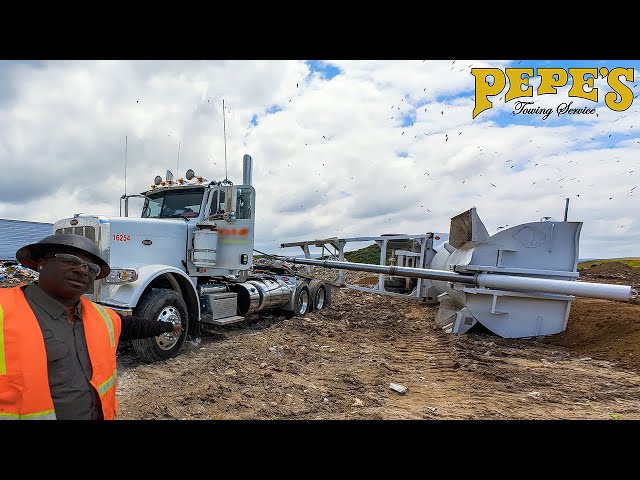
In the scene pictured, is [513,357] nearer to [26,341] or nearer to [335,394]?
[335,394]

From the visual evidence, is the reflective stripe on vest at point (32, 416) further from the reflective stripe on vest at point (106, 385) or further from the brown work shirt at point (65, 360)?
the reflective stripe on vest at point (106, 385)

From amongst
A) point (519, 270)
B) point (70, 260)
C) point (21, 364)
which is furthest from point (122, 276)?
point (519, 270)

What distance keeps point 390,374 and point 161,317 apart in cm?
304

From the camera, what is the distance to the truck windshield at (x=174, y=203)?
734 cm

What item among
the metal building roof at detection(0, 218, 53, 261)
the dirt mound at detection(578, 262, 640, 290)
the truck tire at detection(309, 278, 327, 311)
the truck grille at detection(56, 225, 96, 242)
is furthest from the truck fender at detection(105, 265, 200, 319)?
the dirt mound at detection(578, 262, 640, 290)

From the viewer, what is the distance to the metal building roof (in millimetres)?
16422

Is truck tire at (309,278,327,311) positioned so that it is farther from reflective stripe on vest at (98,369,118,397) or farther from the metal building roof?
the metal building roof

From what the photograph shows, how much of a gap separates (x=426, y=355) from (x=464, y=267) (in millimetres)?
1544

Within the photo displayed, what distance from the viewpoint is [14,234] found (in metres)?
16.8

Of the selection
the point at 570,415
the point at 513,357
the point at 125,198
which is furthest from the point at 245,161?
the point at 570,415

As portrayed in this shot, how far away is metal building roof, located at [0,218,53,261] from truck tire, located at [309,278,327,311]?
38.4 ft

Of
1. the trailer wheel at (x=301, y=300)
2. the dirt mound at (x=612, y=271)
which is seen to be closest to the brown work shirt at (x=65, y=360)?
the trailer wheel at (x=301, y=300)

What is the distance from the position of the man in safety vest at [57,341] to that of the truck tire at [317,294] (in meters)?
8.20

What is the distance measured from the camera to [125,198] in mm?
7500
